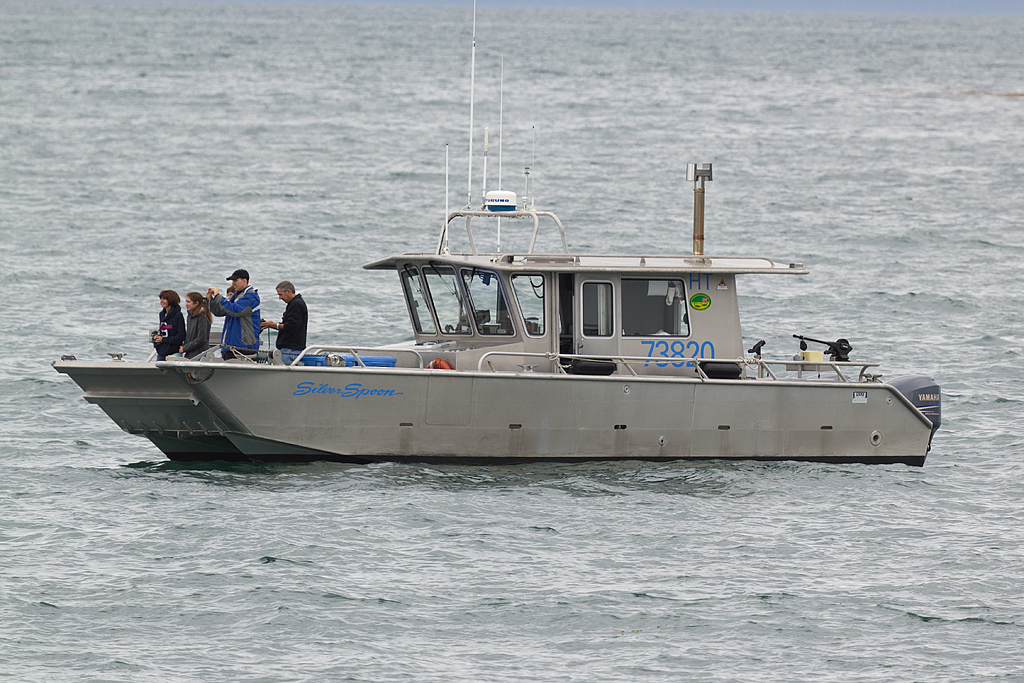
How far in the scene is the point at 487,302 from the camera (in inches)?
611

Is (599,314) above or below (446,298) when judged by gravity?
below

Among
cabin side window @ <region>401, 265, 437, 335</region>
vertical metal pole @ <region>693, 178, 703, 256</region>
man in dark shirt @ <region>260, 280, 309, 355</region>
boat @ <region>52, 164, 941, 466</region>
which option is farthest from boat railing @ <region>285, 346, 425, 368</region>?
vertical metal pole @ <region>693, 178, 703, 256</region>

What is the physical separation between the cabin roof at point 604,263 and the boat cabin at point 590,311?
1 cm

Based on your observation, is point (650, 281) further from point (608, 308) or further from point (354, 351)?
point (354, 351)

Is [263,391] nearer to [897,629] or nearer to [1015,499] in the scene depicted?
[897,629]

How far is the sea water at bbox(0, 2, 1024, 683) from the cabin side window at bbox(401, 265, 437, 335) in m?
1.97

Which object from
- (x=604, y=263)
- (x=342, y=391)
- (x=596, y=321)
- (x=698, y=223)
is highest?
(x=698, y=223)

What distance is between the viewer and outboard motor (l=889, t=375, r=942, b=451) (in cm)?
1588

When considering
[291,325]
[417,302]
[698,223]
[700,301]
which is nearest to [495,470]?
[417,302]

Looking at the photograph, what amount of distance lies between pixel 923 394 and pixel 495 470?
17.1ft

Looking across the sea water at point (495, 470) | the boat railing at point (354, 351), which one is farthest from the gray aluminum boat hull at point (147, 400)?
the boat railing at point (354, 351)

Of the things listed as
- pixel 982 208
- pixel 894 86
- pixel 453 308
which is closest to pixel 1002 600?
pixel 453 308

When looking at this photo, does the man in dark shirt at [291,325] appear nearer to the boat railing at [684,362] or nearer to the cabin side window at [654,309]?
the boat railing at [684,362]

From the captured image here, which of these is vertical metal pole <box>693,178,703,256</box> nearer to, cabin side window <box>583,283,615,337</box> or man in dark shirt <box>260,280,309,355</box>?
cabin side window <box>583,283,615,337</box>
